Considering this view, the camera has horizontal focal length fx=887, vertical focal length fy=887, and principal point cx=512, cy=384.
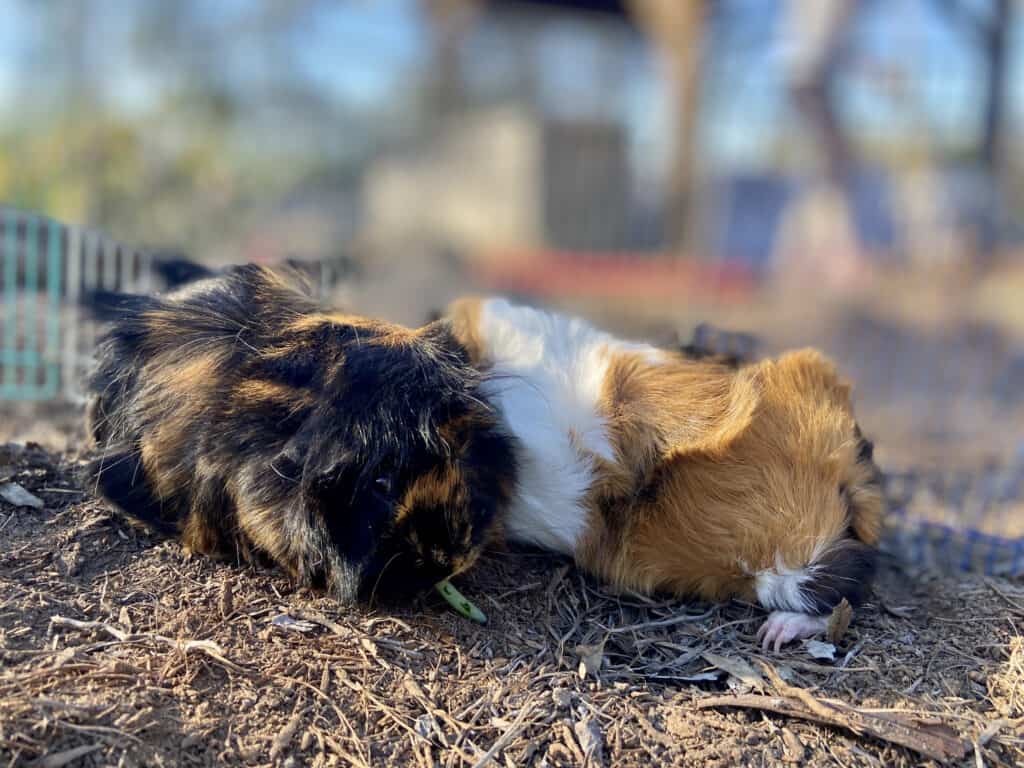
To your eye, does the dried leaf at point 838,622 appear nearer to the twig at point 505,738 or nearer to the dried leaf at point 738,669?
the dried leaf at point 738,669

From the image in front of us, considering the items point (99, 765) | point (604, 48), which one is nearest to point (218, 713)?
point (99, 765)

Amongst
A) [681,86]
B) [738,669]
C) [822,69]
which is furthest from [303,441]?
[681,86]

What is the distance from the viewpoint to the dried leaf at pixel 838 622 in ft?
7.54

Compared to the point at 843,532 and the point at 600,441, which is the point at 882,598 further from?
the point at 600,441

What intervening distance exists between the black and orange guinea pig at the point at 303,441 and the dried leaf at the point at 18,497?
17cm

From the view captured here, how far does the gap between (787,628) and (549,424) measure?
2.68ft

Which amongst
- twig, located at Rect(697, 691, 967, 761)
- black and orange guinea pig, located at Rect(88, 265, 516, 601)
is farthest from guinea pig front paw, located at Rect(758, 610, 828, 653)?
black and orange guinea pig, located at Rect(88, 265, 516, 601)

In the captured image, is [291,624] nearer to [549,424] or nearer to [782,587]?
[549,424]

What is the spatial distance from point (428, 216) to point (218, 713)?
14251 millimetres

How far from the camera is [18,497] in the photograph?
2.35 metres

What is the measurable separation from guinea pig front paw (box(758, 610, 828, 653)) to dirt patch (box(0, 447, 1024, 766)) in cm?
4

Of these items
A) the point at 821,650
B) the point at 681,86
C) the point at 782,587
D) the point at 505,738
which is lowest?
the point at 505,738

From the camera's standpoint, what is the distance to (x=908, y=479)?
3924 millimetres

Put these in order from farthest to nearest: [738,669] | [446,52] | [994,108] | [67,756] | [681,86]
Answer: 1. [446,52]
2. [994,108]
3. [681,86]
4. [738,669]
5. [67,756]
